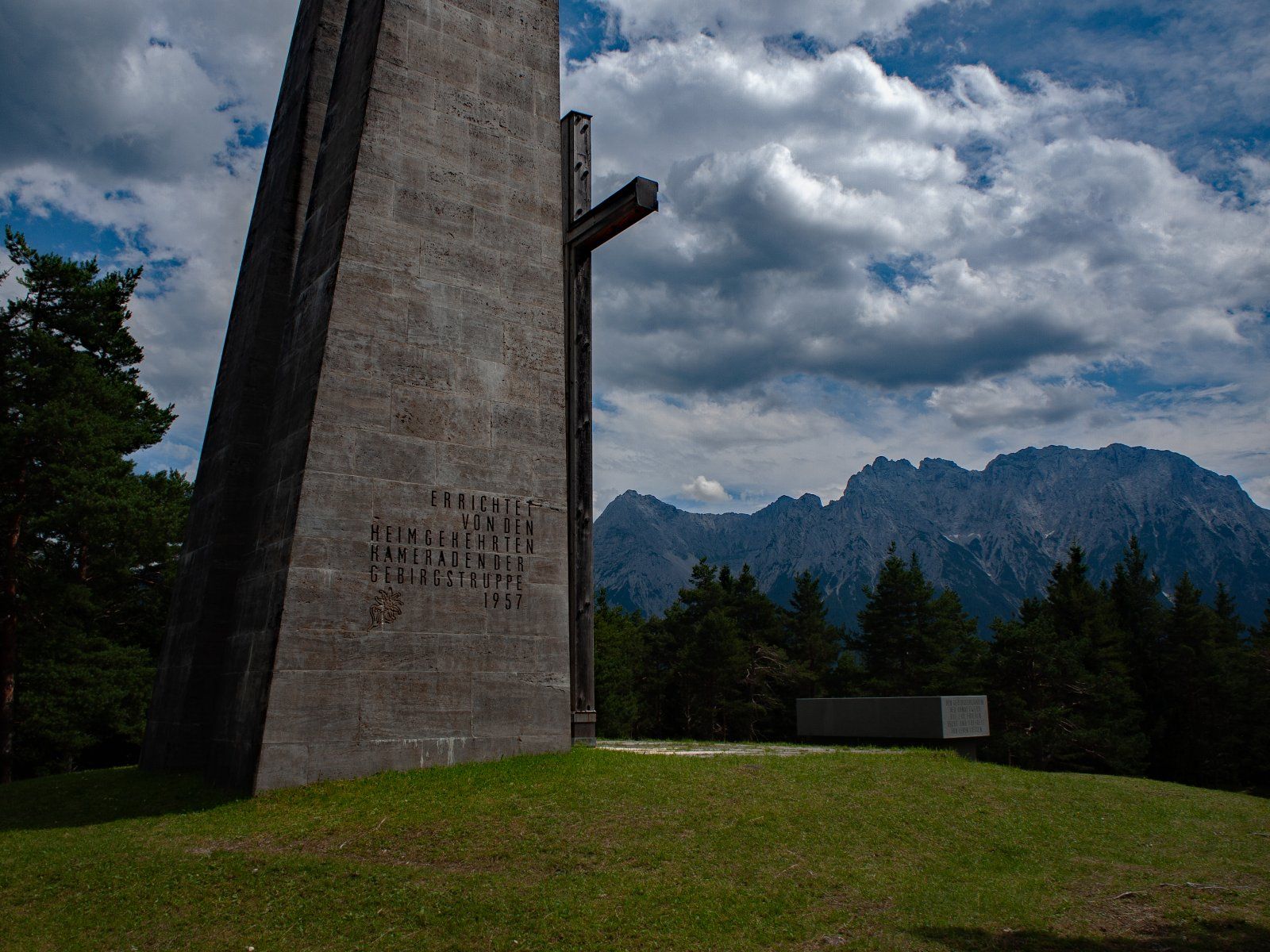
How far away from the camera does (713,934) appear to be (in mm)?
6820

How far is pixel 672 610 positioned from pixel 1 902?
4550 centimetres

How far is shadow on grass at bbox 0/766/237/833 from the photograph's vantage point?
10.5 metres

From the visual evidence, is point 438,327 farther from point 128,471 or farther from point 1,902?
point 128,471

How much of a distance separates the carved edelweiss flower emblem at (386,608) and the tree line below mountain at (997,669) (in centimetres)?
3294

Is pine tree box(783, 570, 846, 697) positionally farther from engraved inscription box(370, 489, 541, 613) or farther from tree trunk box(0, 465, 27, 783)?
engraved inscription box(370, 489, 541, 613)

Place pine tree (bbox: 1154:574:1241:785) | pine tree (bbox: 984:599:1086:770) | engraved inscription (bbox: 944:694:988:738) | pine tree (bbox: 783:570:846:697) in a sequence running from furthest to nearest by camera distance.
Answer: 1. pine tree (bbox: 783:570:846:697)
2. pine tree (bbox: 1154:574:1241:785)
3. pine tree (bbox: 984:599:1086:770)
4. engraved inscription (bbox: 944:694:988:738)

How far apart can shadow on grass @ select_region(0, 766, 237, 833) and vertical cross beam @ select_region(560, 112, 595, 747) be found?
5.07m

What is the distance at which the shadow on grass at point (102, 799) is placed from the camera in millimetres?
10477

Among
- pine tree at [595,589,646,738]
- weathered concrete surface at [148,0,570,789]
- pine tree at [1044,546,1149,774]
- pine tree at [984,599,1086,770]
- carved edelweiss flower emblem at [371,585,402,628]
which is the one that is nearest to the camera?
weathered concrete surface at [148,0,570,789]

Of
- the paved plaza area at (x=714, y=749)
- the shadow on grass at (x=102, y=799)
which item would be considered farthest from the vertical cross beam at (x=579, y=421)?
the shadow on grass at (x=102, y=799)

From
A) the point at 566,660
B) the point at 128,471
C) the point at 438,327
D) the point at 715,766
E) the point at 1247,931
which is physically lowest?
the point at 1247,931

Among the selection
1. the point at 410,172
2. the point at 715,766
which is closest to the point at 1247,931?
the point at 715,766

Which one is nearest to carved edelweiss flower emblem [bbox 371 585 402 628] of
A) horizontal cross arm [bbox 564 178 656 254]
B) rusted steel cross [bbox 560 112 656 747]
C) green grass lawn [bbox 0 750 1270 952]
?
green grass lawn [bbox 0 750 1270 952]

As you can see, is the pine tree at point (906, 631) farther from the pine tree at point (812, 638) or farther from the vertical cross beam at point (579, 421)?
the vertical cross beam at point (579, 421)
